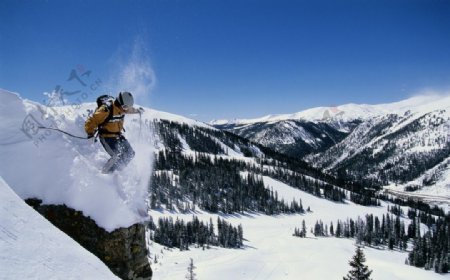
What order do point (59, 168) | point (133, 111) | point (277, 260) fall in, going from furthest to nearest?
point (277, 260), point (133, 111), point (59, 168)

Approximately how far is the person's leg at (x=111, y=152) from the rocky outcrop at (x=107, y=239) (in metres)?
1.85

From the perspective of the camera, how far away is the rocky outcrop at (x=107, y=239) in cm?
1179

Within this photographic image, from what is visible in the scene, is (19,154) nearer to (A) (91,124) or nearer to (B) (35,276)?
(A) (91,124)

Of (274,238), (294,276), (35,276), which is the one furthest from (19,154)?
(274,238)

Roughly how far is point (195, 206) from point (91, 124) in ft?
594

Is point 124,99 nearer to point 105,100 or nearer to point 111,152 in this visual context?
point 105,100

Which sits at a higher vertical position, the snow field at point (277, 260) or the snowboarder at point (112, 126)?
the snowboarder at point (112, 126)

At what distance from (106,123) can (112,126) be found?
24 centimetres

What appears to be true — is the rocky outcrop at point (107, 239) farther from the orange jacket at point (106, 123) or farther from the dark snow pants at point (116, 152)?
the orange jacket at point (106, 123)

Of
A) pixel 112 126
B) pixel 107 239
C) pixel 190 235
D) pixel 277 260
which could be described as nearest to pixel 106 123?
pixel 112 126

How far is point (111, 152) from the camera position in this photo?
1316 cm

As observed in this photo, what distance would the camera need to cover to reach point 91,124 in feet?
42.1

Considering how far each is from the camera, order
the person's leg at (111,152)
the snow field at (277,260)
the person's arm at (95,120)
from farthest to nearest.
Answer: the snow field at (277,260) < the person's leg at (111,152) < the person's arm at (95,120)

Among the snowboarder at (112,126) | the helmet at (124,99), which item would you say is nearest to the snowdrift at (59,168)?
the snowboarder at (112,126)
